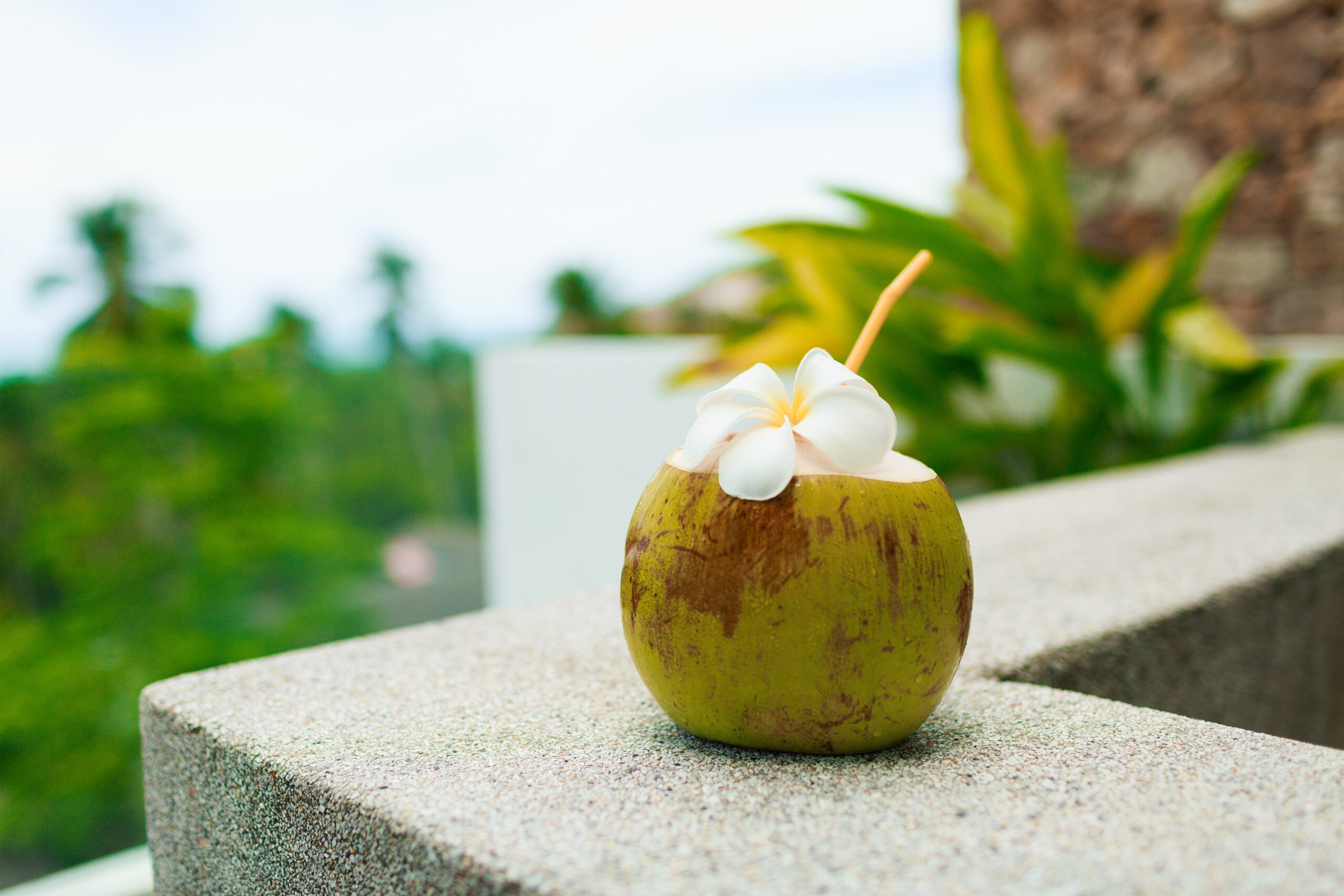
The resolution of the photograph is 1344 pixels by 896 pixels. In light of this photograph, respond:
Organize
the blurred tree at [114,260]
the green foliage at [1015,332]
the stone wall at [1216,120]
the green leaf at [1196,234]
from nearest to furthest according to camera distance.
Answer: the green foliage at [1015,332], the green leaf at [1196,234], the stone wall at [1216,120], the blurred tree at [114,260]

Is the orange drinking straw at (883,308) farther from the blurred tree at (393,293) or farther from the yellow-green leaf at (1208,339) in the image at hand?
the blurred tree at (393,293)

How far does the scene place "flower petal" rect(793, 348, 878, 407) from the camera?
19.9 inches

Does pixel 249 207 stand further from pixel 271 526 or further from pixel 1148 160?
pixel 1148 160

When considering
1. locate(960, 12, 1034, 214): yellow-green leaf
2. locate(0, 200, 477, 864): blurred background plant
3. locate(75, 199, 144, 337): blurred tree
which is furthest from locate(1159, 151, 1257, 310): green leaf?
locate(75, 199, 144, 337): blurred tree

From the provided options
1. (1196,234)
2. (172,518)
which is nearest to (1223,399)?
(1196,234)

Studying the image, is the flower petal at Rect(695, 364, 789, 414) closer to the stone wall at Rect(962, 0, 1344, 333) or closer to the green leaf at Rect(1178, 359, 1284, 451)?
the green leaf at Rect(1178, 359, 1284, 451)

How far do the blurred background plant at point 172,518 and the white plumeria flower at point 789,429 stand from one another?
3.02 m

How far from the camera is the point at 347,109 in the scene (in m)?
4.22

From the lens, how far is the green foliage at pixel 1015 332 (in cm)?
190

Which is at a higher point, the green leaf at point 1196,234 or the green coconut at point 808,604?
the green leaf at point 1196,234

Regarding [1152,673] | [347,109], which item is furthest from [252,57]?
[1152,673]

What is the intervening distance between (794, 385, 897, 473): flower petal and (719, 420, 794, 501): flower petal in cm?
2

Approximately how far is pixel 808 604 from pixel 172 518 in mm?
3363

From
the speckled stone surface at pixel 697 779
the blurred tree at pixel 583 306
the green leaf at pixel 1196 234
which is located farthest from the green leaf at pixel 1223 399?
the blurred tree at pixel 583 306
